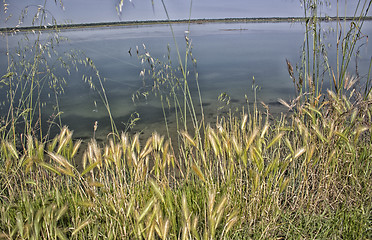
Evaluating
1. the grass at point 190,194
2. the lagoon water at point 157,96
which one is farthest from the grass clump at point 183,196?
the lagoon water at point 157,96

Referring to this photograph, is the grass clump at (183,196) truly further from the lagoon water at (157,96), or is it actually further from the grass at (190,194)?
the lagoon water at (157,96)

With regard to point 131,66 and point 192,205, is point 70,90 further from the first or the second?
point 192,205

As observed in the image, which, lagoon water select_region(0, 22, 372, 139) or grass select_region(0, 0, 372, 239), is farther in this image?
lagoon water select_region(0, 22, 372, 139)

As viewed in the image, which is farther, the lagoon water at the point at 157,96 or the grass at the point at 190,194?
the lagoon water at the point at 157,96

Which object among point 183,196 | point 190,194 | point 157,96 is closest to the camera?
point 183,196

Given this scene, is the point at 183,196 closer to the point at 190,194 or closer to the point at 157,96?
the point at 190,194

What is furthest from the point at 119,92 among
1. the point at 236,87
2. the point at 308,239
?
the point at 308,239

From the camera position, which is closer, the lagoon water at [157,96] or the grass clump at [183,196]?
the grass clump at [183,196]

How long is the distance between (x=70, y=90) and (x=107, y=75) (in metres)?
1.44

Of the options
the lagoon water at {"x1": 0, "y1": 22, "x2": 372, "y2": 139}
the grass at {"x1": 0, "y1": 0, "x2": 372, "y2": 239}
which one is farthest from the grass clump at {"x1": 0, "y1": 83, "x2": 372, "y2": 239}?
the lagoon water at {"x1": 0, "y1": 22, "x2": 372, "y2": 139}

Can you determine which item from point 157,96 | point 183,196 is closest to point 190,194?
point 183,196

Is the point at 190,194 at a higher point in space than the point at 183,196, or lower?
lower

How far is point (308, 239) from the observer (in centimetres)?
149

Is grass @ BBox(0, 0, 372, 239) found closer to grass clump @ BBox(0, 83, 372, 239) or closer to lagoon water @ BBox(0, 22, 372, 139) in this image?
grass clump @ BBox(0, 83, 372, 239)
